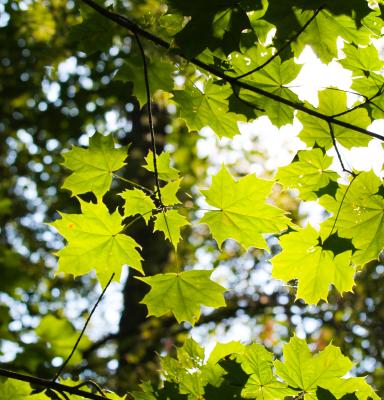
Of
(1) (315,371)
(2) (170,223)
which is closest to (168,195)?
(2) (170,223)

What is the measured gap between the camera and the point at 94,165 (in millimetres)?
2023

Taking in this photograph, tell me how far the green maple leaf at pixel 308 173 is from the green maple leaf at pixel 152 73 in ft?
2.13

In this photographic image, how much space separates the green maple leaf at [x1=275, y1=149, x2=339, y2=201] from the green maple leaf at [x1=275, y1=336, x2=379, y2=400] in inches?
23.6

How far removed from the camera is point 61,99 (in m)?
7.68

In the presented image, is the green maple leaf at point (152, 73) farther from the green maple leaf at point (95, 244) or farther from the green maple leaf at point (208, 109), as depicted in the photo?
the green maple leaf at point (95, 244)

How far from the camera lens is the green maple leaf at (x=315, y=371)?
1.68 meters

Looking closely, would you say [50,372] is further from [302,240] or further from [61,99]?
[61,99]

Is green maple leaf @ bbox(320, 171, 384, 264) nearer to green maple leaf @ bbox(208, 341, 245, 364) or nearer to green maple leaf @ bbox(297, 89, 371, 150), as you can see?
green maple leaf @ bbox(297, 89, 371, 150)

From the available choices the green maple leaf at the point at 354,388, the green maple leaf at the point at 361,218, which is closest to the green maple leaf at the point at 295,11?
the green maple leaf at the point at 361,218

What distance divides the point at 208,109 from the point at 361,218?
2.62 feet

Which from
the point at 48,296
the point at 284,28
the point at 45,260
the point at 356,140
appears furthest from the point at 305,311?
the point at 284,28

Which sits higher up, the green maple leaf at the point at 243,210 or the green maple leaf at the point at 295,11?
the green maple leaf at the point at 295,11

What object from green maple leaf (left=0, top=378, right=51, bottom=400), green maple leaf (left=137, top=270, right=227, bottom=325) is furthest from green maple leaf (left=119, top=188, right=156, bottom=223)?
green maple leaf (left=0, top=378, right=51, bottom=400)

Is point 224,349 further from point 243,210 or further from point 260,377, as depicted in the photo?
point 243,210
